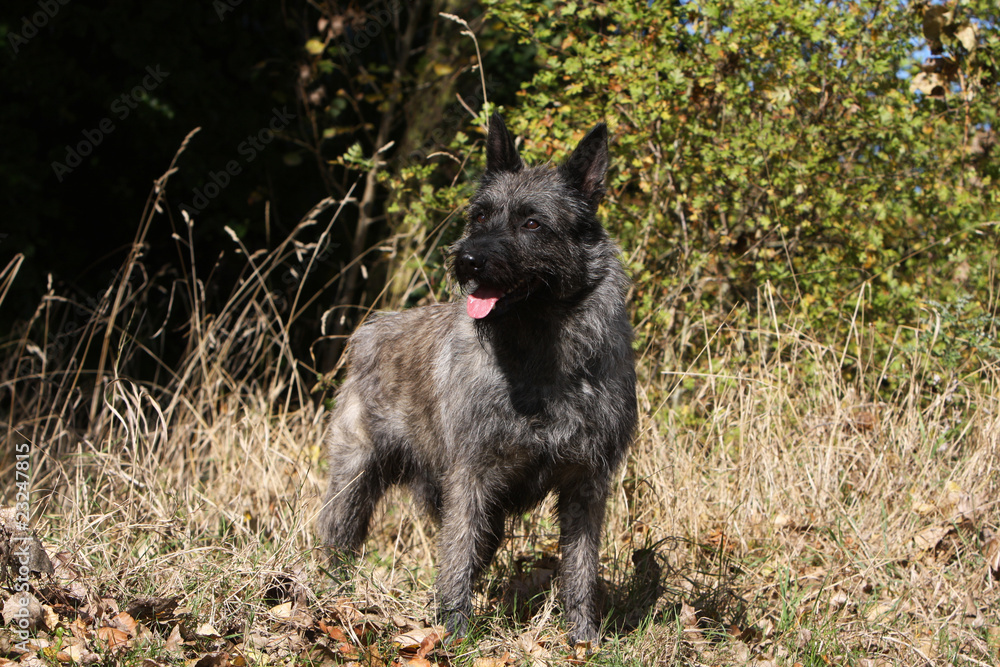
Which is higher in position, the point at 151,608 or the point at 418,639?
the point at 151,608

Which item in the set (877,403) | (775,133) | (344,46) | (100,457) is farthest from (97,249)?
(877,403)

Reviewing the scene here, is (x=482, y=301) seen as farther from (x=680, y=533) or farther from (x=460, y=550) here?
(x=680, y=533)

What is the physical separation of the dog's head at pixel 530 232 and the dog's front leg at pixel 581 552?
820mm

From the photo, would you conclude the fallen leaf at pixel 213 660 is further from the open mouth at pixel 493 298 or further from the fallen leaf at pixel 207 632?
the open mouth at pixel 493 298

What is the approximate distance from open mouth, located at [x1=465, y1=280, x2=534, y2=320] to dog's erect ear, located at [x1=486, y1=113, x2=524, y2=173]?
67 centimetres

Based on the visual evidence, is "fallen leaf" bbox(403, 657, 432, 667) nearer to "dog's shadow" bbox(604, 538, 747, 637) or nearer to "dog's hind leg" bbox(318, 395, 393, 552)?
"dog's shadow" bbox(604, 538, 747, 637)

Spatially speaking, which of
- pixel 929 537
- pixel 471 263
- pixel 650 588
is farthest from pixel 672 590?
pixel 471 263

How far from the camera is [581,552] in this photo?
3736 millimetres

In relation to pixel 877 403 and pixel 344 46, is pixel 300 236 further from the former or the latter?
pixel 877 403

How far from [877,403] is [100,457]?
4.16 metres

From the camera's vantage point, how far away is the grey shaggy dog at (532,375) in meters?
3.51

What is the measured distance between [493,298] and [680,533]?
6.23 feet

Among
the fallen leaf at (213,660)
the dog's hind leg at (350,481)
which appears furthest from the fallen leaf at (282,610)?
the dog's hind leg at (350,481)

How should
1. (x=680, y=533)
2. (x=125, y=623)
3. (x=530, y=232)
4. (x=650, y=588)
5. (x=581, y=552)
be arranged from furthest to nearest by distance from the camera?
1. (x=680, y=533)
2. (x=650, y=588)
3. (x=581, y=552)
4. (x=530, y=232)
5. (x=125, y=623)
